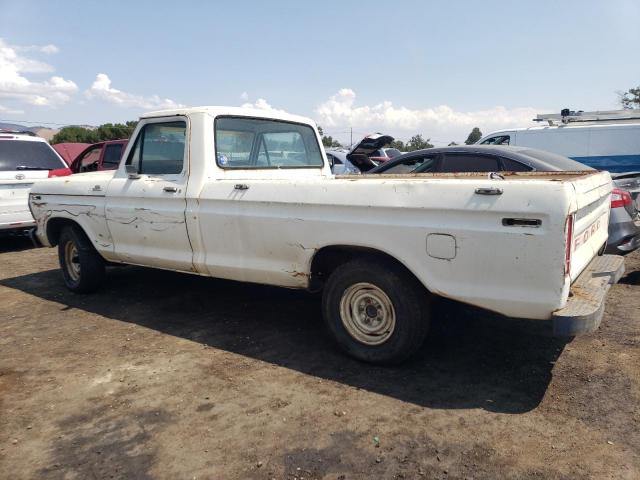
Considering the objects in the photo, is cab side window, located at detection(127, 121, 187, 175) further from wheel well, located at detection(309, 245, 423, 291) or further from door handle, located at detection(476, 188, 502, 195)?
door handle, located at detection(476, 188, 502, 195)

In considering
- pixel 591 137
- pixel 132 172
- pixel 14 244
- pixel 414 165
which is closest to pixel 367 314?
pixel 132 172

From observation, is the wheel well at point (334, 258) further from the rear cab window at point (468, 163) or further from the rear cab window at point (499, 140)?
the rear cab window at point (499, 140)

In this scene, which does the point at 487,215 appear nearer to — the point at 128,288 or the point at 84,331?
Result: the point at 84,331

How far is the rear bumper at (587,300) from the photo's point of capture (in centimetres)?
278

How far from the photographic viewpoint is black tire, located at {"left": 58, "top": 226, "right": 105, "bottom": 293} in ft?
17.6

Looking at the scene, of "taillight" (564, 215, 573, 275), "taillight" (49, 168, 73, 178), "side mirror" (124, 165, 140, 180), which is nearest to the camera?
"taillight" (564, 215, 573, 275)

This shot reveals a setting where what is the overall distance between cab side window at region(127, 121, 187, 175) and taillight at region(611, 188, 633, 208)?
4.33 meters

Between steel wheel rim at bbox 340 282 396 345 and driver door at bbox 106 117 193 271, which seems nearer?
steel wheel rim at bbox 340 282 396 345

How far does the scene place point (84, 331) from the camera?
4531 millimetres

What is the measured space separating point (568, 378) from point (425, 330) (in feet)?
3.34

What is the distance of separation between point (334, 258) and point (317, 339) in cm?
79

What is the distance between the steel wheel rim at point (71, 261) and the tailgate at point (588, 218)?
4.97 meters

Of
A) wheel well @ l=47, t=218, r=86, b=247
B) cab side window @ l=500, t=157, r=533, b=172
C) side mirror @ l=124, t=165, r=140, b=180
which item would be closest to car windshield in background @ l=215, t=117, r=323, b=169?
side mirror @ l=124, t=165, r=140, b=180

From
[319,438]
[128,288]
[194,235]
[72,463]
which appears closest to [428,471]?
[319,438]
